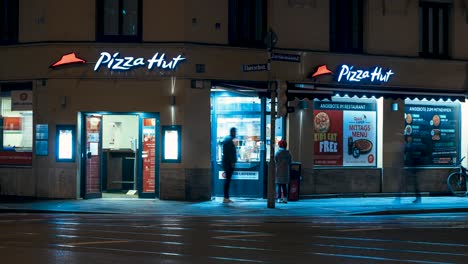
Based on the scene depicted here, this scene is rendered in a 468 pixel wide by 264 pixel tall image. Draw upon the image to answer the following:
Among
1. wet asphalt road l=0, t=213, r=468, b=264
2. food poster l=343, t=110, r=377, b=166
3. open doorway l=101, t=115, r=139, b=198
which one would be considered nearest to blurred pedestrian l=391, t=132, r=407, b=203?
food poster l=343, t=110, r=377, b=166

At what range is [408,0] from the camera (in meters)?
23.3

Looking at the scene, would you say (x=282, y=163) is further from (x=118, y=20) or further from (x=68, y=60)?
(x=68, y=60)

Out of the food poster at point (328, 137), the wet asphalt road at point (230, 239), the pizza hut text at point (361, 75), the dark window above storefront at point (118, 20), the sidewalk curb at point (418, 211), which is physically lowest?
the sidewalk curb at point (418, 211)

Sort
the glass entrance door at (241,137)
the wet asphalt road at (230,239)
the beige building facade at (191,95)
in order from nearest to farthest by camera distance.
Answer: the wet asphalt road at (230,239) → the beige building facade at (191,95) → the glass entrance door at (241,137)

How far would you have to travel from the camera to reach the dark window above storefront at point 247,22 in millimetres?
21406

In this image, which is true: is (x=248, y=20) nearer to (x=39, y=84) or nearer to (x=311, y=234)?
(x=39, y=84)

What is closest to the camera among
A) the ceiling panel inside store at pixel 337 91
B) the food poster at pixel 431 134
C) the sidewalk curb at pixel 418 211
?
the sidewalk curb at pixel 418 211

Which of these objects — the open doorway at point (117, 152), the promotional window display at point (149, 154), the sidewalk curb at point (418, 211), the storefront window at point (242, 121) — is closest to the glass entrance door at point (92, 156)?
the open doorway at point (117, 152)

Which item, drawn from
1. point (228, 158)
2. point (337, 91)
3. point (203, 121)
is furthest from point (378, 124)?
point (203, 121)

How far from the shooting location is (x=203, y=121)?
68.3 feet

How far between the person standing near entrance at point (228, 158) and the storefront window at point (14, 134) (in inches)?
236

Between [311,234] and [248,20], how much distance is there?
33.9 ft

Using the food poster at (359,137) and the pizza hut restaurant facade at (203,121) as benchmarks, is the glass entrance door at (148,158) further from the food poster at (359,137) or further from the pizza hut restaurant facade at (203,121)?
the food poster at (359,137)

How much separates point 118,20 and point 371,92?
8.17 metres
